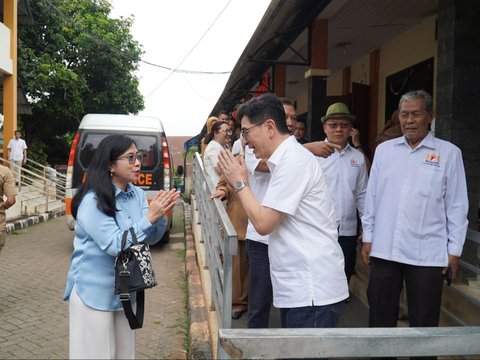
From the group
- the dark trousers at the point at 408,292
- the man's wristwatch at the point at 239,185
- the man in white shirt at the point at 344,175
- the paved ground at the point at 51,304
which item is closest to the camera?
the man's wristwatch at the point at 239,185

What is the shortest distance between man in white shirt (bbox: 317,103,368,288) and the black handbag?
1709 mm

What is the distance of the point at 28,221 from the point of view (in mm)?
10906

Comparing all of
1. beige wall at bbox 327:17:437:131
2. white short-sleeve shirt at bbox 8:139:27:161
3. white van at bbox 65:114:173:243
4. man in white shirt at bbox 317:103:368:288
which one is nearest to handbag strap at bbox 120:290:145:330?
man in white shirt at bbox 317:103:368:288

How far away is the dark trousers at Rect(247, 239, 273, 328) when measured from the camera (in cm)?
297

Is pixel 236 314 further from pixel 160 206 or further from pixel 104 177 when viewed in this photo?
pixel 104 177

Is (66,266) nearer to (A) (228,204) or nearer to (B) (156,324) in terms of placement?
(B) (156,324)

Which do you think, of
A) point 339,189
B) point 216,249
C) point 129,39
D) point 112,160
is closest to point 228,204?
point 216,249

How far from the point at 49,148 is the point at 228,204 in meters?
20.7

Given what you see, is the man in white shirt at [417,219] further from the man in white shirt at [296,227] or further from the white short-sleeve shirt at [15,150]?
the white short-sleeve shirt at [15,150]

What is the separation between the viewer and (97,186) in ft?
8.13

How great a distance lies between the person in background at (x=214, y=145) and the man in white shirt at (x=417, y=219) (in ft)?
6.28

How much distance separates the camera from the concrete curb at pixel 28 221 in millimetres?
9959

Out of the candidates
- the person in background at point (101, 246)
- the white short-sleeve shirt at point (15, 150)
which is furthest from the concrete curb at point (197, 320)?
the white short-sleeve shirt at point (15, 150)

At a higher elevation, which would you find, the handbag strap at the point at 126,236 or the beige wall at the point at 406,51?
the beige wall at the point at 406,51
